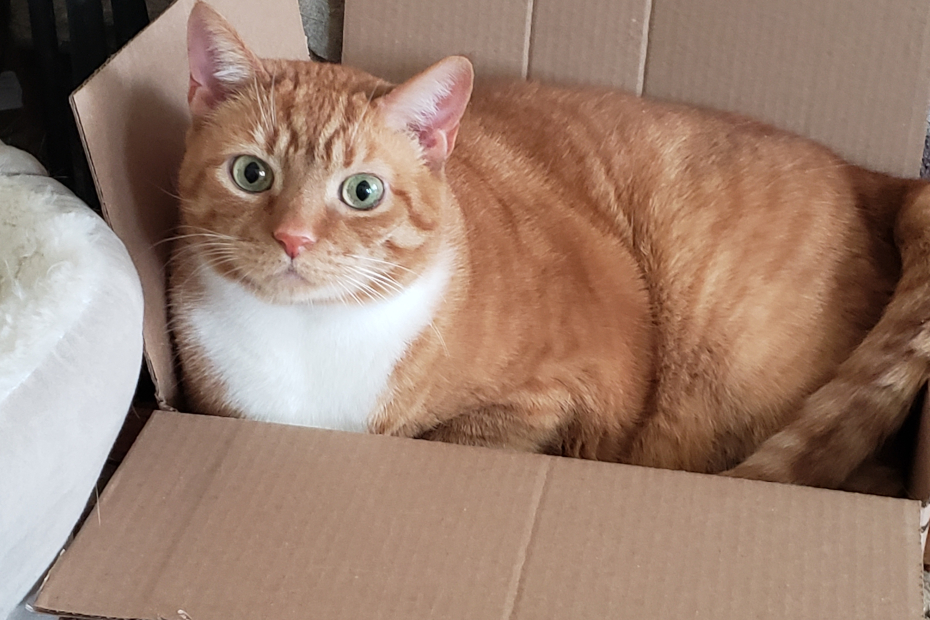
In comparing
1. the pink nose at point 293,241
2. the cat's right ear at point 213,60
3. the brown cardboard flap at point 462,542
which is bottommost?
the brown cardboard flap at point 462,542

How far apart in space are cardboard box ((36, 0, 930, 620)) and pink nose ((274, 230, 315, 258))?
275 millimetres

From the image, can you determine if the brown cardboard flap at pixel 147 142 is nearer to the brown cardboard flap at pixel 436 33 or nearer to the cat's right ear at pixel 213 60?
the cat's right ear at pixel 213 60

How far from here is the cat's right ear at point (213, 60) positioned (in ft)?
3.66

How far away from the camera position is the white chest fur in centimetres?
123

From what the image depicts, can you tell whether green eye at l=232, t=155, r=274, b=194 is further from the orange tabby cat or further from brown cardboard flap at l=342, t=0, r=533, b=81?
brown cardboard flap at l=342, t=0, r=533, b=81

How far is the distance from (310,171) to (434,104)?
19 centimetres

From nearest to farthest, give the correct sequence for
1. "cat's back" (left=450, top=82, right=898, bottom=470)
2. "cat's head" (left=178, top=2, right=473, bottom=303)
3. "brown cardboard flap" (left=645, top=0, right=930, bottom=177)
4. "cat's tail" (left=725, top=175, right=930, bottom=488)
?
"cat's head" (left=178, top=2, right=473, bottom=303)
"cat's tail" (left=725, top=175, right=930, bottom=488)
"cat's back" (left=450, top=82, right=898, bottom=470)
"brown cardboard flap" (left=645, top=0, right=930, bottom=177)

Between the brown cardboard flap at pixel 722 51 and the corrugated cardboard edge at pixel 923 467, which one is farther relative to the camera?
the brown cardboard flap at pixel 722 51

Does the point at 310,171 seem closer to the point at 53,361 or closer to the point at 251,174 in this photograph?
the point at 251,174

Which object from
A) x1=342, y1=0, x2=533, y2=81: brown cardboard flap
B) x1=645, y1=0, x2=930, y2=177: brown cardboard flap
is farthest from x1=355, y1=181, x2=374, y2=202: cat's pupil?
x1=645, y1=0, x2=930, y2=177: brown cardboard flap

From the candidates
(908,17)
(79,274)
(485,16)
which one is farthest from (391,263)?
(908,17)

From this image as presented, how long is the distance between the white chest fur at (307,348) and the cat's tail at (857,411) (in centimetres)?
51

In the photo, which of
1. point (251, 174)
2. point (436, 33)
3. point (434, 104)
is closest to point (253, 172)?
point (251, 174)

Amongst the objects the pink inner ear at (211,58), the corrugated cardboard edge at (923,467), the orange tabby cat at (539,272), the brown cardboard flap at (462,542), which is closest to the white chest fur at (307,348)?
the orange tabby cat at (539,272)
